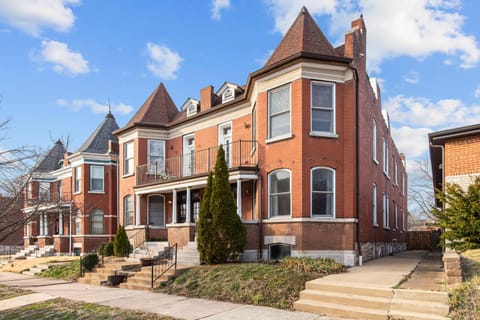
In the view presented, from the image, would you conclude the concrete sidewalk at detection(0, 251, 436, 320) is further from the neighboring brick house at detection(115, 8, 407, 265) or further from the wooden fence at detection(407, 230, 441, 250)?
the wooden fence at detection(407, 230, 441, 250)

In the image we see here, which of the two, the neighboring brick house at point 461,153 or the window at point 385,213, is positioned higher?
the neighboring brick house at point 461,153

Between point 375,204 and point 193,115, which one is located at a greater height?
point 193,115

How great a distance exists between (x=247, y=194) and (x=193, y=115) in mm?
6186

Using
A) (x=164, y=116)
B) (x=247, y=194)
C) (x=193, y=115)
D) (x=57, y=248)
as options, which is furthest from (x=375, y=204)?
(x=57, y=248)

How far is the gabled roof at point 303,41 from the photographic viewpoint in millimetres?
15508

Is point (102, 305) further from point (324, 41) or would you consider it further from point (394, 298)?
point (324, 41)

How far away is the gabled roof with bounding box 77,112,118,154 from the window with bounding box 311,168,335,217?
18.8 metres

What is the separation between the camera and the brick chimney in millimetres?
21969

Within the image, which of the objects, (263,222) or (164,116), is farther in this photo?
(164,116)

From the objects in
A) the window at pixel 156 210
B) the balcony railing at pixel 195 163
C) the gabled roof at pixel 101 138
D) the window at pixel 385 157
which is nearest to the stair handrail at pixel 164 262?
the balcony railing at pixel 195 163

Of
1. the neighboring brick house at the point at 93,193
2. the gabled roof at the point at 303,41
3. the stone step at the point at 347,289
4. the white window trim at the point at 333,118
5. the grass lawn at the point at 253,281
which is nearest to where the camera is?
the stone step at the point at 347,289

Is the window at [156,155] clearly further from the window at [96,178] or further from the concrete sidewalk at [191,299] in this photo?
the concrete sidewalk at [191,299]

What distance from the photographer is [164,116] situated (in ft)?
80.3

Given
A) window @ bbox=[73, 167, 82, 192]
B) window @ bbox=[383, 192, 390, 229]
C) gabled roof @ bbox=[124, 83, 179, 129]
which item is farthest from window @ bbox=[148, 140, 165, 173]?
window @ bbox=[383, 192, 390, 229]
